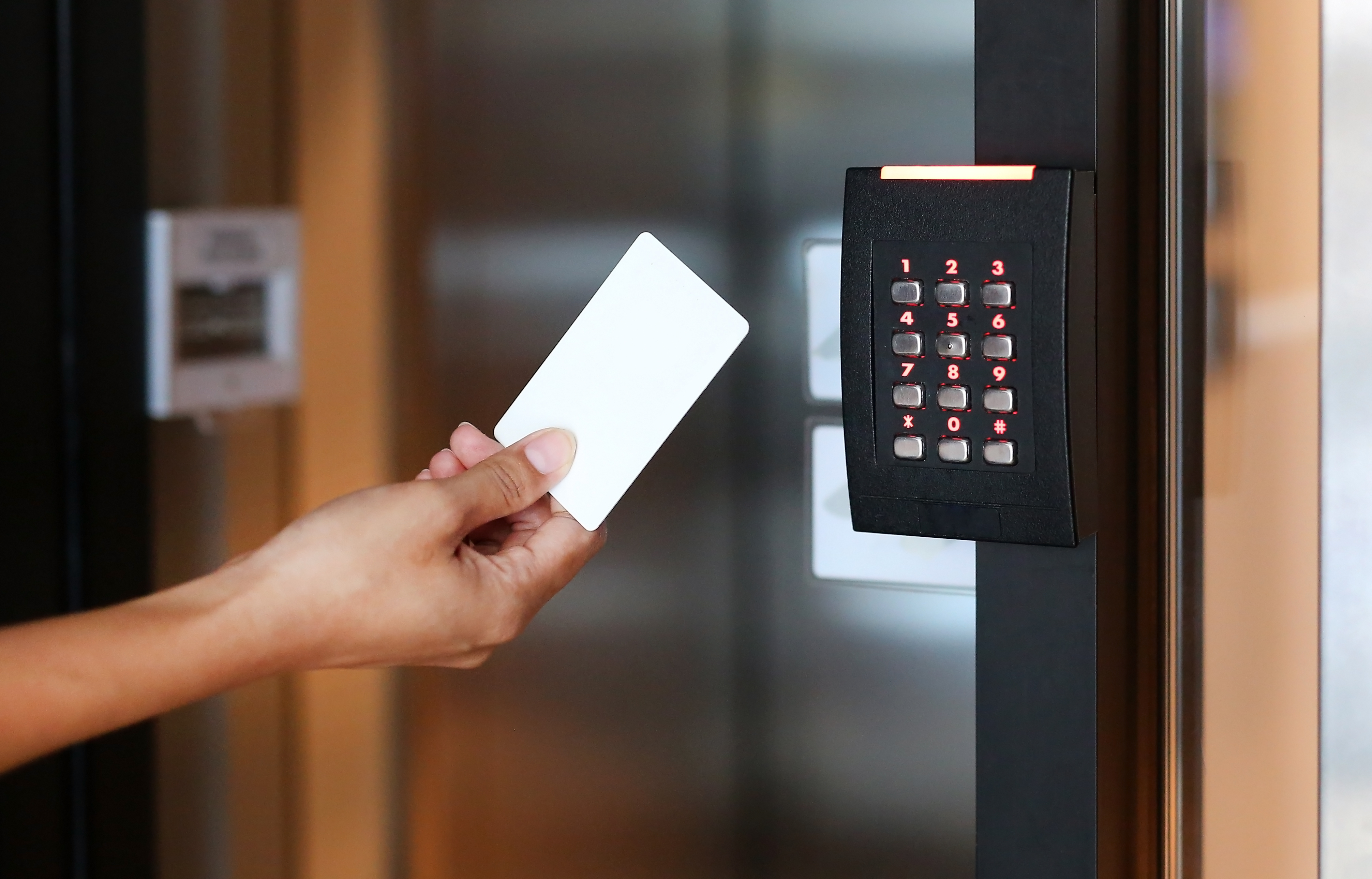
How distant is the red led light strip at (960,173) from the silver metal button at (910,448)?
110mm

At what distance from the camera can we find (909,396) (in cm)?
58

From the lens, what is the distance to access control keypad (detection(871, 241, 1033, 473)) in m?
0.56

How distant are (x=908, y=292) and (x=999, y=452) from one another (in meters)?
0.08

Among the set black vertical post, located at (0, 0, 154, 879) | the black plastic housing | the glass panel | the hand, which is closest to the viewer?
the black plastic housing

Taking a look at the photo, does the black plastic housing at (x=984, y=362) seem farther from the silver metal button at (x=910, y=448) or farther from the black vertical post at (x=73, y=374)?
the black vertical post at (x=73, y=374)

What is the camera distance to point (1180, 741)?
67 centimetres

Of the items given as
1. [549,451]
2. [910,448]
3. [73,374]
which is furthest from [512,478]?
[73,374]

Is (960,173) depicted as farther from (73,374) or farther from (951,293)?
(73,374)


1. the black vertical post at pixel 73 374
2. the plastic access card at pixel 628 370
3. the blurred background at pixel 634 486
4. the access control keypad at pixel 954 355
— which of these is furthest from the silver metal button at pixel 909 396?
the black vertical post at pixel 73 374

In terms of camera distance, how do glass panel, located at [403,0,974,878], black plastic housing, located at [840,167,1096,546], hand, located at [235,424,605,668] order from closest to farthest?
1. black plastic housing, located at [840,167,1096,546]
2. hand, located at [235,424,605,668]
3. glass panel, located at [403,0,974,878]

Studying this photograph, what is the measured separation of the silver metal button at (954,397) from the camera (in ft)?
1.87

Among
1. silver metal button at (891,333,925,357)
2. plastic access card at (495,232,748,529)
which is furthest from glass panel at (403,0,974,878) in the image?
silver metal button at (891,333,925,357)

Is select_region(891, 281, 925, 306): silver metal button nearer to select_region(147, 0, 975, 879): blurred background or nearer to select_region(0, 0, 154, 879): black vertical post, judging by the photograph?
select_region(147, 0, 975, 879): blurred background

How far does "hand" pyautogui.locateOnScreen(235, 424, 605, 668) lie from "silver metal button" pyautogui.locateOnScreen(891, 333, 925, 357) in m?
0.22
